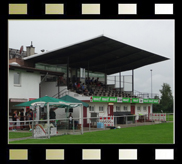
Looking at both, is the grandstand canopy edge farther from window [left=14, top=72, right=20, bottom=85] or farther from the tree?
the tree

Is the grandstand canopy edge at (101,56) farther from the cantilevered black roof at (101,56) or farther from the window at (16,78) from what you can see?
the window at (16,78)

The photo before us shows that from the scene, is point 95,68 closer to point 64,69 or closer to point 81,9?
point 64,69

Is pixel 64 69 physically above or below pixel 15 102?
above

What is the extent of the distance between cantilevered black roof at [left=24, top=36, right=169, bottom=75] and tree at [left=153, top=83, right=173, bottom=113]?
36716 millimetres

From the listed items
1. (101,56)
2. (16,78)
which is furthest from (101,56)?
(16,78)

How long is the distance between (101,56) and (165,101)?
52.2 meters

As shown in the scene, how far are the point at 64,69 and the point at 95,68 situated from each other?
293 inches

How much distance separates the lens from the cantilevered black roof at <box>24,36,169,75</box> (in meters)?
32.2

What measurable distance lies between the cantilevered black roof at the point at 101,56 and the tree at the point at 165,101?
120 ft

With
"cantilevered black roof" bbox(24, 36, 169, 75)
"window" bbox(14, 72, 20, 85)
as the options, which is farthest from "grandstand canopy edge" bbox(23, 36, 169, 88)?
"window" bbox(14, 72, 20, 85)

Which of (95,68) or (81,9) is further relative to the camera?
(95,68)

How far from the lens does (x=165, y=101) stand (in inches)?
3381
